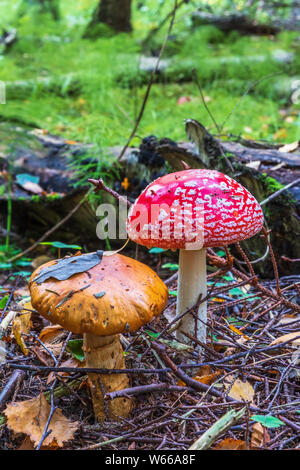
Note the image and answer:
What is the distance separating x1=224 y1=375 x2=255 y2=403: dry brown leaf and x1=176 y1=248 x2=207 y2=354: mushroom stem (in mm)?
319

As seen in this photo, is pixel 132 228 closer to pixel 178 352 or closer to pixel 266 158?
pixel 178 352

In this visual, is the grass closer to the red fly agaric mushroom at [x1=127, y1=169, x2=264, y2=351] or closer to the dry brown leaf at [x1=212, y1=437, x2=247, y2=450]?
the red fly agaric mushroom at [x1=127, y1=169, x2=264, y2=351]

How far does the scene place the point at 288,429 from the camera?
183cm

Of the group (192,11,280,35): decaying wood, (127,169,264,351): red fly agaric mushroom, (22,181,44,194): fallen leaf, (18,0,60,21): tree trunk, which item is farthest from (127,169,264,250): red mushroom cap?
(18,0,60,21): tree trunk

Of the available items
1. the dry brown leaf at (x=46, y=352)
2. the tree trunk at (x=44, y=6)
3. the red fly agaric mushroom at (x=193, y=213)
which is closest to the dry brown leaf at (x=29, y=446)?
the dry brown leaf at (x=46, y=352)

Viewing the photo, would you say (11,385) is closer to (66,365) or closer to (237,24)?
(66,365)

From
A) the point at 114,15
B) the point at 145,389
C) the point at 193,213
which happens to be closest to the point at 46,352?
the point at 145,389

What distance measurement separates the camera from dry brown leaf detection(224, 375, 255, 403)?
1971 mm

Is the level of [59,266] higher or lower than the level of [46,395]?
higher

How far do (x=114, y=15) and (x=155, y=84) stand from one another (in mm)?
3444

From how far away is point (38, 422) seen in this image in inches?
70.1

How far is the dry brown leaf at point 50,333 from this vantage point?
8.21 feet
